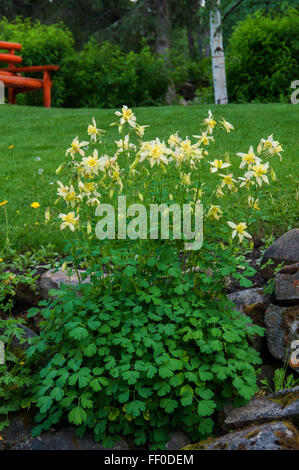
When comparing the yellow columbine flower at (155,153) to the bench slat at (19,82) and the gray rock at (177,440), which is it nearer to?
the gray rock at (177,440)

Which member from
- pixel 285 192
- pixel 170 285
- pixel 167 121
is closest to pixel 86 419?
pixel 170 285

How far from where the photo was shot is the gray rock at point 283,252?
3.40 meters

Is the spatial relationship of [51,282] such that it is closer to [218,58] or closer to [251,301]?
[251,301]

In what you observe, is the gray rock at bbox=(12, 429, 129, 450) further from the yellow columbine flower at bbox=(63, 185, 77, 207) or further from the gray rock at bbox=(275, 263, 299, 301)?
the gray rock at bbox=(275, 263, 299, 301)

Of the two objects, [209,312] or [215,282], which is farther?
[215,282]

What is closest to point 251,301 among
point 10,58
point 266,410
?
point 266,410

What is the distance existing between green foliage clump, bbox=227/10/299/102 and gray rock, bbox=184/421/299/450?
9.95m

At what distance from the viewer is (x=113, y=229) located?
2.62 m

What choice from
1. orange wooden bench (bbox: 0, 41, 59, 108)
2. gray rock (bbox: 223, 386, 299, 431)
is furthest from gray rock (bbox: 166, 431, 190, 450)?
orange wooden bench (bbox: 0, 41, 59, 108)

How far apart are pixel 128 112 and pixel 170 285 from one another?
924 millimetres

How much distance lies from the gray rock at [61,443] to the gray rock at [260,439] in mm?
456

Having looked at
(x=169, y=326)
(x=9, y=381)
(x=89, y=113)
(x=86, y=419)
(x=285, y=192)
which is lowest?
(x=86, y=419)

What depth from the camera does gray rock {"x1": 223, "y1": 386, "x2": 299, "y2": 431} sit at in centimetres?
246

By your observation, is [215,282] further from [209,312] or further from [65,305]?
[65,305]
